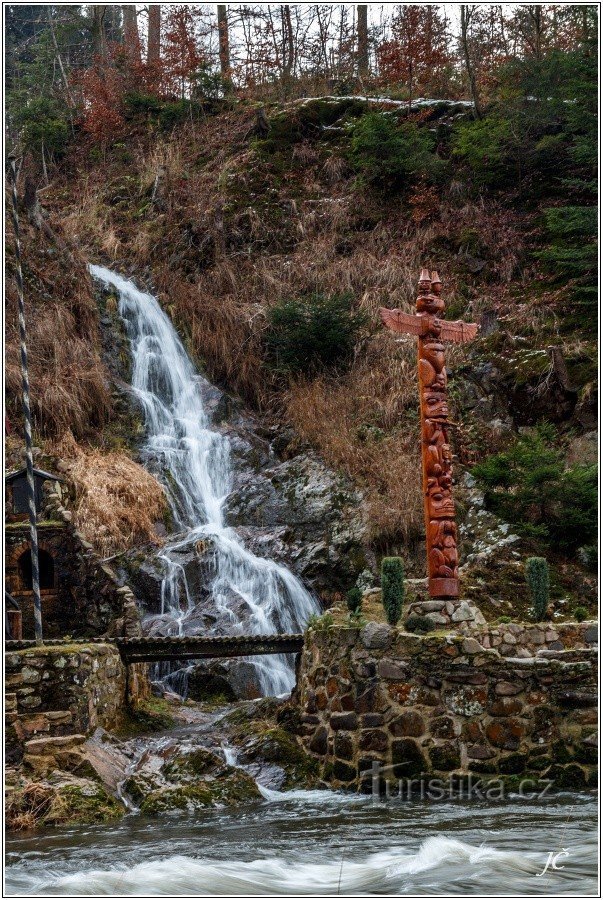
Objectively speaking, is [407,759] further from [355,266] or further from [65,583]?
[355,266]

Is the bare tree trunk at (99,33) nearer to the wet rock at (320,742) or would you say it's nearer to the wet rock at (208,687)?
the wet rock at (208,687)

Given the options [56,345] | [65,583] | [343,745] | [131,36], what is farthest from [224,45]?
[343,745]

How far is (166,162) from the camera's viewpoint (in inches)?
1175

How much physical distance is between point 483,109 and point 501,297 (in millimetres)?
7186

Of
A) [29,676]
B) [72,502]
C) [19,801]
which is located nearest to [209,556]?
[72,502]

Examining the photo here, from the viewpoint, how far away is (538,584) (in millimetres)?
11656

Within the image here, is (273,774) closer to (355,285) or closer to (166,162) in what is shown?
(355,285)

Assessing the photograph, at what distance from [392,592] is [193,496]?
351 inches

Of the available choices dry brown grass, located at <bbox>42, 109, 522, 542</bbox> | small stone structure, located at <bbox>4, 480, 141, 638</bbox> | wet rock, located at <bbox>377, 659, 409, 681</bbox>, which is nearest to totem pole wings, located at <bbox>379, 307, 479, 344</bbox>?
wet rock, located at <bbox>377, 659, 409, 681</bbox>

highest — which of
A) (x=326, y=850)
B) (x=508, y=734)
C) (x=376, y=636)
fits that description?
(x=376, y=636)

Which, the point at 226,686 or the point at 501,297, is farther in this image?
the point at 501,297

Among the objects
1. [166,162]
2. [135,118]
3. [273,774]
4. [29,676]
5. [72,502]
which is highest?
[135,118]

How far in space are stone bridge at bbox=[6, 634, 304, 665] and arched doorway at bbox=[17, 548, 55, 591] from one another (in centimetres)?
319

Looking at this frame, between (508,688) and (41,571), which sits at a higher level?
(41,571)
